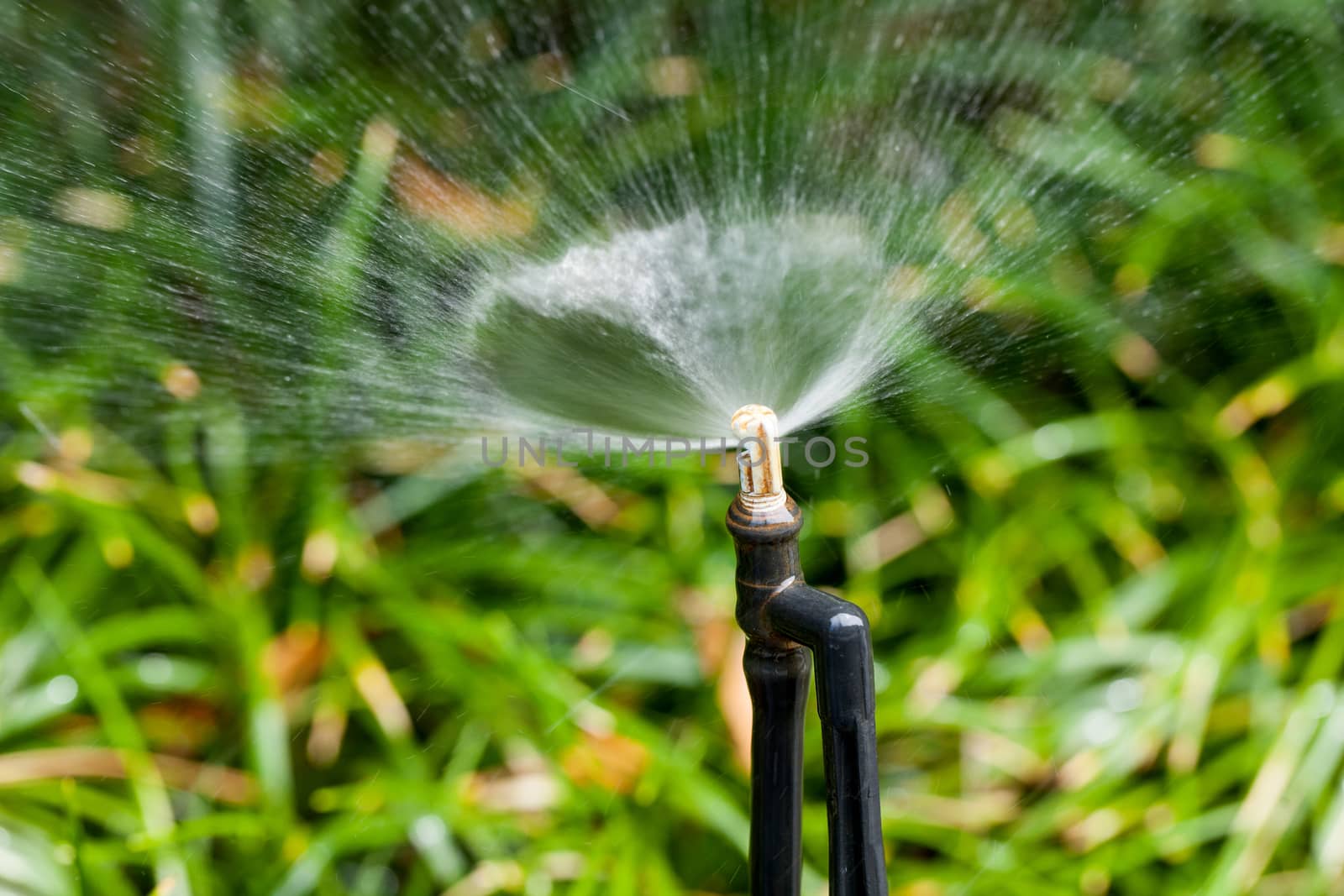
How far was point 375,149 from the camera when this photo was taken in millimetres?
1482

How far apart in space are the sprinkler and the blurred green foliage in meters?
0.54

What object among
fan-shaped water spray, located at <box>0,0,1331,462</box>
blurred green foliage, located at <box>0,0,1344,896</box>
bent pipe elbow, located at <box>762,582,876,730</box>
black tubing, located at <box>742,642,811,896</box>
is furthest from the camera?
fan-shaped water spray, located at <box>0,0,1331,462</box>

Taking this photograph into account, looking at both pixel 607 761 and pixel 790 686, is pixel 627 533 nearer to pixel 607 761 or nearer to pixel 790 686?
pixel 607 761

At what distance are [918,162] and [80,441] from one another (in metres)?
1.23

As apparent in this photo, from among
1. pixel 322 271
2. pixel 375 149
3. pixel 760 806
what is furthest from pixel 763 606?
pixel 375 149

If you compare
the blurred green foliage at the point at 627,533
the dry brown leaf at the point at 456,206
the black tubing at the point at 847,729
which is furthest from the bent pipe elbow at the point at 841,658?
the dry brown leaf at the point at 456,206

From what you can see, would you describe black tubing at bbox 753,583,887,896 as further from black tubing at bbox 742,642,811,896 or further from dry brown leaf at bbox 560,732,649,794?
dry brown leaf at bbox 560,732,649,794

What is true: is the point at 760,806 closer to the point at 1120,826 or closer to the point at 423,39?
the point at 1120,826

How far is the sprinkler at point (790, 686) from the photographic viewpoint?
597 millimetres

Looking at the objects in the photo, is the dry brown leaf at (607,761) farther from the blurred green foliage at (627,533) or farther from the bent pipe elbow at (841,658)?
the bent pipe elbow at (841,658)

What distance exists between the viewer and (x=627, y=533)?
1.56m

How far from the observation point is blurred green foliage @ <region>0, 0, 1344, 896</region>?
127cm

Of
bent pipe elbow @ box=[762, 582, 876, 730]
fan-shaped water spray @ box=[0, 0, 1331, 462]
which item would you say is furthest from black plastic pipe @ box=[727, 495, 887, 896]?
fan-shaped water spray @ box=[0, 0, 1331, 462]

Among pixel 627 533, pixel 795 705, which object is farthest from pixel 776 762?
pixel 627 533
